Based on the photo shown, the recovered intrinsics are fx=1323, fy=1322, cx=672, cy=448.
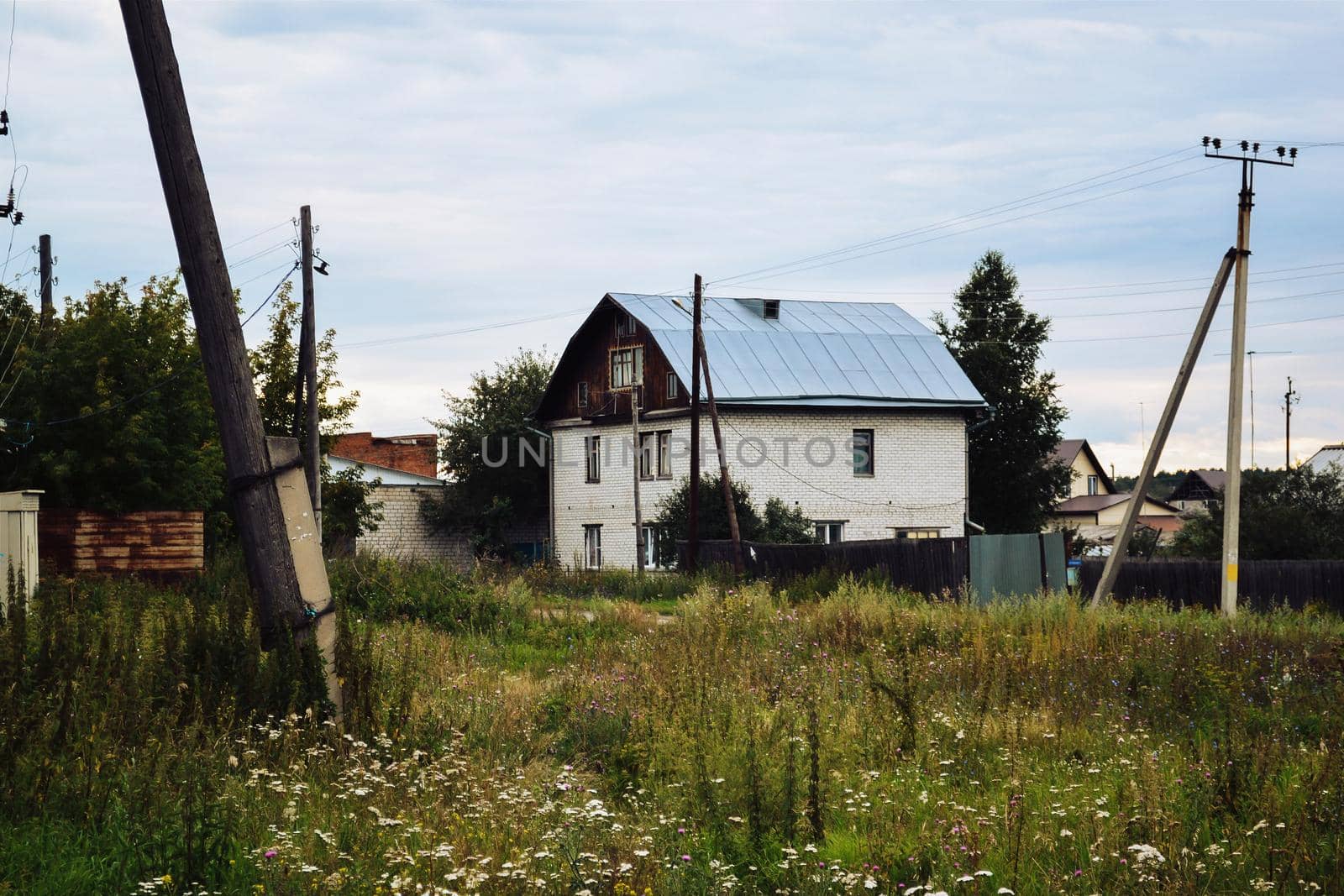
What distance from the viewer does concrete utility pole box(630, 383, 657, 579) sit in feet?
128

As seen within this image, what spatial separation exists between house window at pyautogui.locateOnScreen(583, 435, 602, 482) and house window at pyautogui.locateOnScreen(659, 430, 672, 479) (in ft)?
12.0

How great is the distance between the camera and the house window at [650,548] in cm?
4078

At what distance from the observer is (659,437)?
41875 millimetres

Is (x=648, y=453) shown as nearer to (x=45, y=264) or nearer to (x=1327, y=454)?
(x=45, y=264)

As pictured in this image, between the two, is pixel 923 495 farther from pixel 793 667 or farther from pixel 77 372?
pixel 793 667

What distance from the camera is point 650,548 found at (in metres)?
41.5

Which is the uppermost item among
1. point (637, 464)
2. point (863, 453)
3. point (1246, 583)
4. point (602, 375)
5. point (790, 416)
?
point (602, 375)

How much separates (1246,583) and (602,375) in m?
25.0

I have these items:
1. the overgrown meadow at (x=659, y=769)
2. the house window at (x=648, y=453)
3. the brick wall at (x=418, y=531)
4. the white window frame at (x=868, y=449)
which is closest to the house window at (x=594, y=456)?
the house window at (x=648, y=453)

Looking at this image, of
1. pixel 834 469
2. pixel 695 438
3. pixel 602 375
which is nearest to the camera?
pixel 695 438

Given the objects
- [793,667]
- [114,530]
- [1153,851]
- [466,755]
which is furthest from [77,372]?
[1153,851]

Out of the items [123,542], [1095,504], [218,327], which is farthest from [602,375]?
[1095,504]

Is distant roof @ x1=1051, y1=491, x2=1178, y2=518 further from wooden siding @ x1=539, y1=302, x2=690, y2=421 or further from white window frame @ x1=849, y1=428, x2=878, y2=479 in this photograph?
wooden siding @ x1=539, y1=302, x2=690, y2=421

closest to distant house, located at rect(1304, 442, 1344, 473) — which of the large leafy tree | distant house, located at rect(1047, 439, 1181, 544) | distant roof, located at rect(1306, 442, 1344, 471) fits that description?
distant roof, located at rect(1306, 442, 1344, 471)
